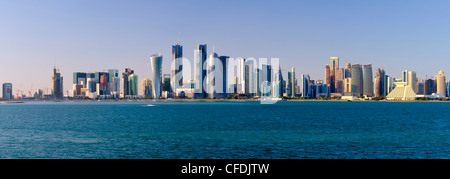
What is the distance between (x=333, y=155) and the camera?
45.7 meters

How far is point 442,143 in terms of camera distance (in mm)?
58031

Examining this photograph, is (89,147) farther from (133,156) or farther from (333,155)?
(333,155)

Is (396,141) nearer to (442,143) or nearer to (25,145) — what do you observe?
(442,143)
